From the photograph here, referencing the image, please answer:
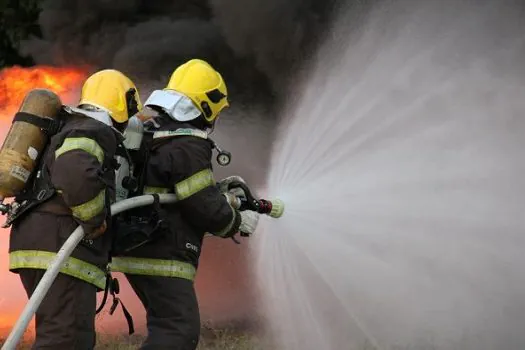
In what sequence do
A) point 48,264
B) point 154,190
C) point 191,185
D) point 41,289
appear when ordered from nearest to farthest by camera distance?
point 41,289 → point 48,264 → point 191,185 → point 154,190

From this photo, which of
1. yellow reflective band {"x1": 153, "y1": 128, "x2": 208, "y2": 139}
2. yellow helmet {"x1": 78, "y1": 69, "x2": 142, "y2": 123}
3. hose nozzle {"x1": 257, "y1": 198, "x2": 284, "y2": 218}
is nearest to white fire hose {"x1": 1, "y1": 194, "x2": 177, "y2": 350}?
yellow helmet {"x1": 78, "y1": 69, "x2": 142, "y2": 123}

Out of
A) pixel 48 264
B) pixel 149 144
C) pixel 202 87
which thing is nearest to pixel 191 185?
pixel 149 144

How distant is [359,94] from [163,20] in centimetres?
306

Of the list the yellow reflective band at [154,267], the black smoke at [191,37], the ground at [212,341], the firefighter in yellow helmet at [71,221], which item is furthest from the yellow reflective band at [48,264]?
the black smoke at [191,37]

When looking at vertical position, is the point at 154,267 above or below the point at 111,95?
below

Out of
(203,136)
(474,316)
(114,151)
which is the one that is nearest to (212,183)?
(203,136)

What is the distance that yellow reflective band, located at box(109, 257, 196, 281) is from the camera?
170 inches

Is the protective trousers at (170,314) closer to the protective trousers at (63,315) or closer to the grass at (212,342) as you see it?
the protective trousers at (63,315)

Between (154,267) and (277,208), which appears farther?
(277,208)

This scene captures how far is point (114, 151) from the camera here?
3889mm

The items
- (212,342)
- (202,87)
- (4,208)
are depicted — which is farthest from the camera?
(212,342)

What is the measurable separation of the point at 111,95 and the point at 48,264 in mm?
923

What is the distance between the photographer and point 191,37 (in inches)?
332

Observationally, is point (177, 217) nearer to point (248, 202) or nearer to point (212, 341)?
point (248, 202)
